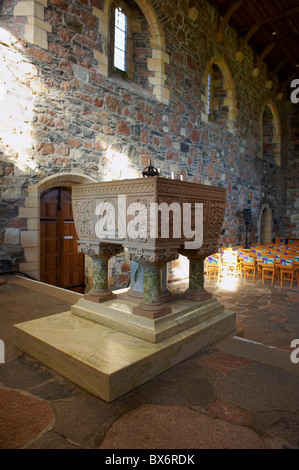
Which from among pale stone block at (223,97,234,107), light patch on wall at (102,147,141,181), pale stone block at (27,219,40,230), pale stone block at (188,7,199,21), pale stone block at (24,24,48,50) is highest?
pale stone block at (188,7,199,21)

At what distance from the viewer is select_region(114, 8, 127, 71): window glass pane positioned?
22.1 ft

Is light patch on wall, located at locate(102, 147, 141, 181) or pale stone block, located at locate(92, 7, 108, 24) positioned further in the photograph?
light patch on wall, located at locate(102, 147, 141, 181)

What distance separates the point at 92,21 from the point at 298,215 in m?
12.7

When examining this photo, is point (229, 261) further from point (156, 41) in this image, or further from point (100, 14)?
point (100, 14)

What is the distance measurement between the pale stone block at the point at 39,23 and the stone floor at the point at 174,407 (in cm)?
455

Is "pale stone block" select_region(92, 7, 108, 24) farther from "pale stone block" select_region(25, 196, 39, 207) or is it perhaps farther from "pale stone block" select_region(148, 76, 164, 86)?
"pale stone block" select_region(25, 196, 39, 207)

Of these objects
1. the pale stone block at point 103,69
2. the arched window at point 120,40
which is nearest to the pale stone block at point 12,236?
the pale stone block at point 103,69

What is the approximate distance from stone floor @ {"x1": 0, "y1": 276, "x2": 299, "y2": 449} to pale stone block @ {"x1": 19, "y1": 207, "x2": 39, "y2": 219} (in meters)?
2.52

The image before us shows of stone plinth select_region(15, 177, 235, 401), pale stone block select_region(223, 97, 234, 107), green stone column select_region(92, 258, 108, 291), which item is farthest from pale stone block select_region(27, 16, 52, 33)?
pale stone block select_region(223, 97, 234, 107)

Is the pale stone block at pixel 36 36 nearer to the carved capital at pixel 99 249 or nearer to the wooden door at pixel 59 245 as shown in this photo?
the wooden door at pixel 59 245

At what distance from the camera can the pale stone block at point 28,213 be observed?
4.82 meters

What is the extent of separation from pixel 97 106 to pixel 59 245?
2.65 m

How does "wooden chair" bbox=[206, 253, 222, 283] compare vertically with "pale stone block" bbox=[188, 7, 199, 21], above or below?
below

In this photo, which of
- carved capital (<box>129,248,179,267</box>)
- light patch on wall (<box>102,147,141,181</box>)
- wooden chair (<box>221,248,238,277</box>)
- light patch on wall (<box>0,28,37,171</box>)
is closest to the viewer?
carved capital (<box>129,248,179,267</box>)
